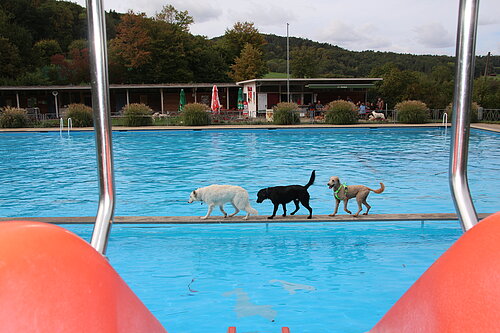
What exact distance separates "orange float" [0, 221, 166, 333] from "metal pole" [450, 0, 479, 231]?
691 mm

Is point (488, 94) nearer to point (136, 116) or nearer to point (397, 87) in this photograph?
point (397, 87)

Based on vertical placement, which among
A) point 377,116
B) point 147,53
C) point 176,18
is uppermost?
point 176,18

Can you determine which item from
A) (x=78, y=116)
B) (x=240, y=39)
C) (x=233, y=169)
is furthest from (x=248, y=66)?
(x=233, y=169)

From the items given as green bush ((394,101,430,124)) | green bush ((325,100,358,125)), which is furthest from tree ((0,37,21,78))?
green bush ((394,101,430,124))

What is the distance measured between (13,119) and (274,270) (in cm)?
2340

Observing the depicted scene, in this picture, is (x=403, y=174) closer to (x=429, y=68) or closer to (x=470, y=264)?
(x=470, y=264)

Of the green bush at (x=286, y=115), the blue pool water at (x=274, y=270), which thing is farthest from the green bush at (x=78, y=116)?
the blue pool water at (x=274, y=270)

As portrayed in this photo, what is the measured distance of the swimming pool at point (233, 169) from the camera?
7.80m

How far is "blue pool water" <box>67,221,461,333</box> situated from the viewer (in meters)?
3.96

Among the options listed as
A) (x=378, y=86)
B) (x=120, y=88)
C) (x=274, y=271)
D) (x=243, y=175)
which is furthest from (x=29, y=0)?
(x=274, y=271)

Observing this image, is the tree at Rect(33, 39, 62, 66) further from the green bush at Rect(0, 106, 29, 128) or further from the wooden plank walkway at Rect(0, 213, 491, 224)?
the wooden plank walkway at Rect(0, 213, 491, 224)

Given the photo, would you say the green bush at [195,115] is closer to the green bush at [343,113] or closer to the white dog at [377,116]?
the green bush at [343,113]

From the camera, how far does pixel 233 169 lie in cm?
1138

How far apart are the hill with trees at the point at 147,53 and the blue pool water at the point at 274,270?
47.3 m
